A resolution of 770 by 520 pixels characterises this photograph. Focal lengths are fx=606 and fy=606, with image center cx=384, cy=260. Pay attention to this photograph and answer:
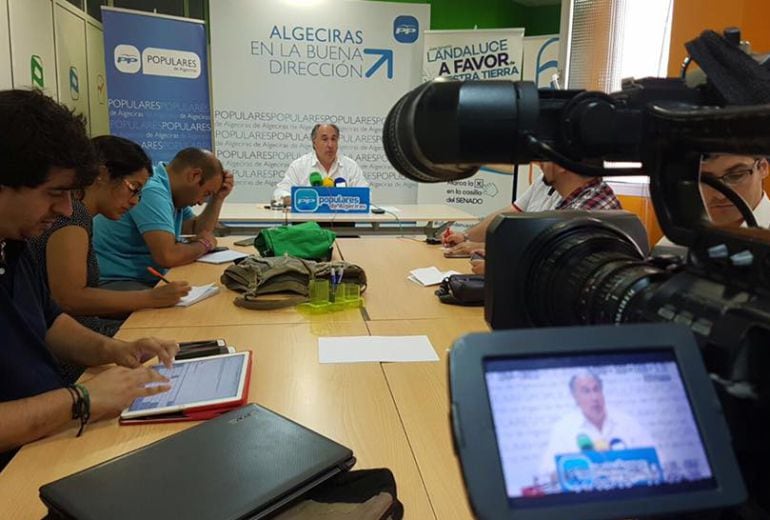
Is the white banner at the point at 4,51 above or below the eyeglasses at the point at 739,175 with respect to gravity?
above

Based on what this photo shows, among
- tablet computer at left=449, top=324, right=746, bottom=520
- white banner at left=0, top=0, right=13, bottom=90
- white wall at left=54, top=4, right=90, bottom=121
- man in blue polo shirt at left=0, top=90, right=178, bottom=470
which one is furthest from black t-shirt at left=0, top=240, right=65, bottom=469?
white wall at left=54, top=4, right=90, bottom=121

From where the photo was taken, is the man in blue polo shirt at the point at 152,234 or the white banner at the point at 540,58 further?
the white banner at the point at 540,58

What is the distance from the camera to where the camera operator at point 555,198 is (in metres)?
2.23

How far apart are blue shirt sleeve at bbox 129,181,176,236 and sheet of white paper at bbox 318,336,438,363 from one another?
44.3 inches

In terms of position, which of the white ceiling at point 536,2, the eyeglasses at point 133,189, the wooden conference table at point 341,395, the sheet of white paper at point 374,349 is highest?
the white ceiling at point 536,2

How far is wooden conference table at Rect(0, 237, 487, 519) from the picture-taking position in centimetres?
99

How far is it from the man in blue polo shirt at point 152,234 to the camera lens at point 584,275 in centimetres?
191

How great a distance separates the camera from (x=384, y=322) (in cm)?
182

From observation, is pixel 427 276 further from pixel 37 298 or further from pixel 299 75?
pixel 299 75

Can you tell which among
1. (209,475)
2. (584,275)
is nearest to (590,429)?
(584,275)

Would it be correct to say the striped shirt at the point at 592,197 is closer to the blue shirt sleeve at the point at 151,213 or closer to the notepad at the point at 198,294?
the notepad at the point at 198,294

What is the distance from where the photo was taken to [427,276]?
93.0 inches

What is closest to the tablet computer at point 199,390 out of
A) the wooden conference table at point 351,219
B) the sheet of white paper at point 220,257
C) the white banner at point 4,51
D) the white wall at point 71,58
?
the sheet of white paper at point 220,257

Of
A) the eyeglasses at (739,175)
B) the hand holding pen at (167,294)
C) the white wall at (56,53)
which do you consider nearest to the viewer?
the eyeglasses at (739,175)
